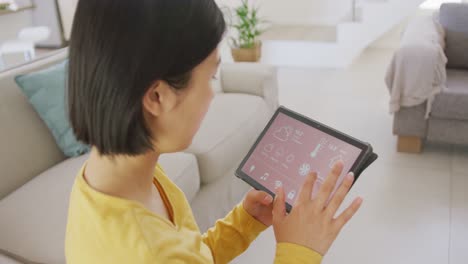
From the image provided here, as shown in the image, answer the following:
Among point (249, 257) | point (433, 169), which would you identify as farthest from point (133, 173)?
point (433, 169)

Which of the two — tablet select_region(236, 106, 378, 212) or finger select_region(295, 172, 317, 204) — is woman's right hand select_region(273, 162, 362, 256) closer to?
finger select_region(295, 172, 317, 204)

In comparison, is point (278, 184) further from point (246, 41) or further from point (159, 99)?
point (246, 41)

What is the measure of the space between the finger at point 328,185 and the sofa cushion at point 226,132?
1.10 metres

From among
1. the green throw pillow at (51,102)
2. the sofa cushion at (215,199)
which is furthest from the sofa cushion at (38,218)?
the sofa cushion at (215,199)

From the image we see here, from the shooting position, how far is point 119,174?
0.60 metres

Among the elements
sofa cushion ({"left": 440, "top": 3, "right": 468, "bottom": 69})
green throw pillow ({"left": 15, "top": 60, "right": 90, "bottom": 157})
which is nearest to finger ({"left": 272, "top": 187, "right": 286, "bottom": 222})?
green throw pillow ({"left": 15, "top": 60, "right": 90, "bottom": 157})

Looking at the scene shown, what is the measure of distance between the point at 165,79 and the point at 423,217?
1744 mm

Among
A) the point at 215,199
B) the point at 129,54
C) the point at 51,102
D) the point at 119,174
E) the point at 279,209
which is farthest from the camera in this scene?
the point at 215,199

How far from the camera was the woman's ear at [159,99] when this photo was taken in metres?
0.53

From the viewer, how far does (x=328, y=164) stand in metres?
0.82

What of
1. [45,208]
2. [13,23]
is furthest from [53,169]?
[13,23]

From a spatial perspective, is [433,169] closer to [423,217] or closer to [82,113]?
[423,217]

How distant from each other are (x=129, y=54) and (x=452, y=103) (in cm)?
216

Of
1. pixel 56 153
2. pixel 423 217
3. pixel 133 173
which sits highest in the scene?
pixel 133 173
